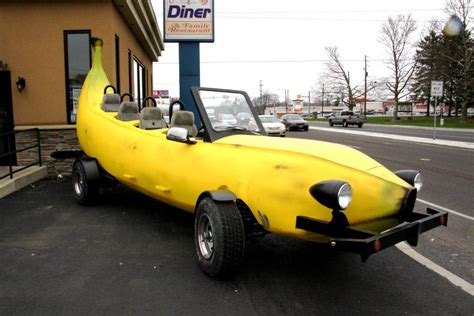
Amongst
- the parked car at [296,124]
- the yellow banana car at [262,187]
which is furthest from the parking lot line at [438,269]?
the parked car at [296,124]

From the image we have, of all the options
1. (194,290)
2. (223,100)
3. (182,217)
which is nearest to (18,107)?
(182,217)

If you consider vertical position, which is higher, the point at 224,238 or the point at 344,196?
the point at 344,196

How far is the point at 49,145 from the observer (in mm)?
9922

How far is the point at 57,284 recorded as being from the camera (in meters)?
3.89

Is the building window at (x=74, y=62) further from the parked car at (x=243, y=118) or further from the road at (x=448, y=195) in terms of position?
the road at (x=448, y=195)

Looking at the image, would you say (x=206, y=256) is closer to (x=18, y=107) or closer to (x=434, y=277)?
(x=434, y=277)

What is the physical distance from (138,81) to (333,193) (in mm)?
14309

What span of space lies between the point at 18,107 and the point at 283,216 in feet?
27.9

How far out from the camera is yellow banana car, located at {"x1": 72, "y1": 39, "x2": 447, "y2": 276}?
3391 mm

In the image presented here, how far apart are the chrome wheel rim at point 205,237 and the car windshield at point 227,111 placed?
3.75 ft

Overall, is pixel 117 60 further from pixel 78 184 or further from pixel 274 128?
pixel 274 128

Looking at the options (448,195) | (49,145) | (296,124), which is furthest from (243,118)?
(296,124)

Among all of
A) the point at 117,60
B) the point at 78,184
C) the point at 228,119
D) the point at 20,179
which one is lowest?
the point at 20,179

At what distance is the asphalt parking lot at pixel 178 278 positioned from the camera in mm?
3469
